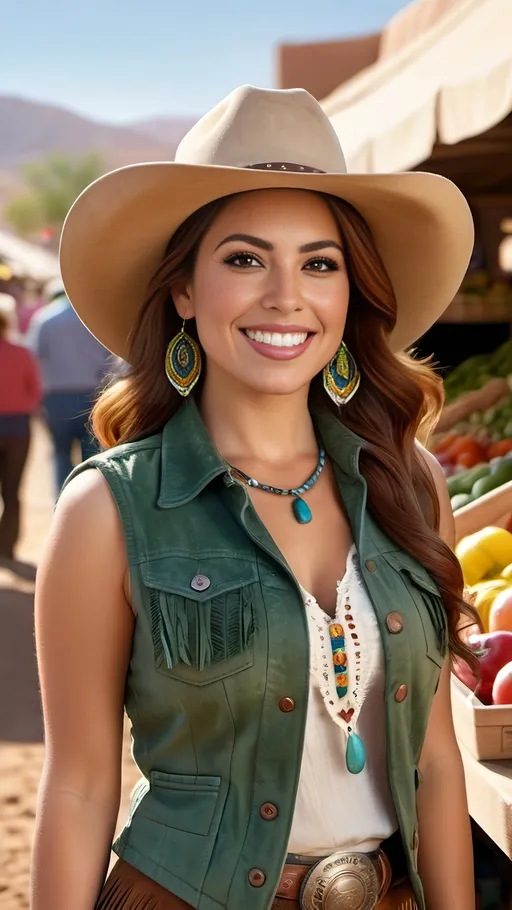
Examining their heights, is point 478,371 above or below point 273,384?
above

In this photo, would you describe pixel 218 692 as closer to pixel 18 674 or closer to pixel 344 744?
pixel 344 744

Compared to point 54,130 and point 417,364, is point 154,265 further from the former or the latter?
point 54,130

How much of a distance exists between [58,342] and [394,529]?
6155 mm

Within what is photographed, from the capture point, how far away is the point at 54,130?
198125mm

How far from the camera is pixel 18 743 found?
17.0ft

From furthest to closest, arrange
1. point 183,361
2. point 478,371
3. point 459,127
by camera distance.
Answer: point 478,371 < point 459,127 < point 183,361

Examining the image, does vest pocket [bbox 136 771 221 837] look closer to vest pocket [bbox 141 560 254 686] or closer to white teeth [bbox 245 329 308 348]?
vest pocket [bbox 141 560 254 686]

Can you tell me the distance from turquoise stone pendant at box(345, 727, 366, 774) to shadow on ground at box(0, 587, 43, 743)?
3684 mm

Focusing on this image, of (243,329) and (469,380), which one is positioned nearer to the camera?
(243,329)

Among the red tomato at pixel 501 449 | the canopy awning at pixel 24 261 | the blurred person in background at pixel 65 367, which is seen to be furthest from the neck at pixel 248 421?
A: the canopy awning at pixel 24 261

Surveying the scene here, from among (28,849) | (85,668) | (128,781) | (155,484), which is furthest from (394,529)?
(128,781)

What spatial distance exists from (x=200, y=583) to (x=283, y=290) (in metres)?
0.49

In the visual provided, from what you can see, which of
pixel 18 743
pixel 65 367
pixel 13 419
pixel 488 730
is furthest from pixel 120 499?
pixel 13 419

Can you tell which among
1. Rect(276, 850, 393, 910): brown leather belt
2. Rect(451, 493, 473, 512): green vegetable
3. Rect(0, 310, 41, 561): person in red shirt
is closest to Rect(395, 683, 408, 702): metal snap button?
Rect(276, 850, 393, 910): brown leather belt
